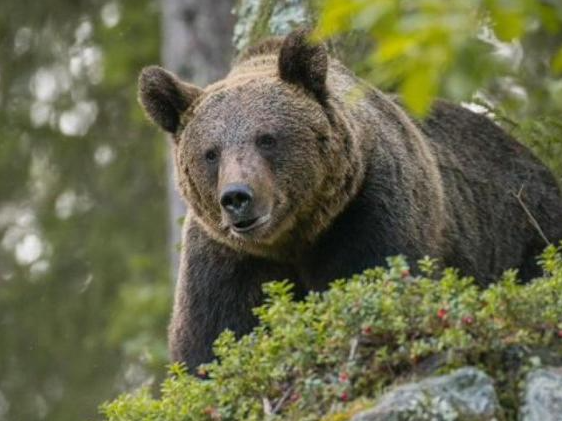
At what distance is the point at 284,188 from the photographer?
7.79m

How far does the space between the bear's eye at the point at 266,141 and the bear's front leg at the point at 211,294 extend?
547 mm

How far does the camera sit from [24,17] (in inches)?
645

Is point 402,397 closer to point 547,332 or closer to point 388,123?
point 547,332

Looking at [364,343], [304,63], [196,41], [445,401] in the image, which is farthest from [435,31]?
[196,41]

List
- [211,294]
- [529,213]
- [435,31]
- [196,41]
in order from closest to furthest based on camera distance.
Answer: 1. [435,31]
2. [211,294]
3. [529,213]
4. [196,41]

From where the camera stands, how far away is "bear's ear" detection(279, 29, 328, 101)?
26.1ft

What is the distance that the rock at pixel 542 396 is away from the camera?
18.1 ft

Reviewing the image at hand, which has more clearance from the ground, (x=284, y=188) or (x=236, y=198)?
(x=284, y=188)

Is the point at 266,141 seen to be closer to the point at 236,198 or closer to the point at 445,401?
the point at 236,198

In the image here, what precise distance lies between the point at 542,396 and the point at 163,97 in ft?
10.6

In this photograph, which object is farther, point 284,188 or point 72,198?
point 72,198

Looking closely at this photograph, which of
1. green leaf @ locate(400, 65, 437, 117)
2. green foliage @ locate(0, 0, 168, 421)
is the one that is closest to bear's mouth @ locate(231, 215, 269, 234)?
green leaf @ locate(400, 65, 437, 117)

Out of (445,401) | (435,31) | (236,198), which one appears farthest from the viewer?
(236,198)

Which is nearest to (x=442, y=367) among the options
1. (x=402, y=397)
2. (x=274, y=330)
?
(x=402, y=397)
